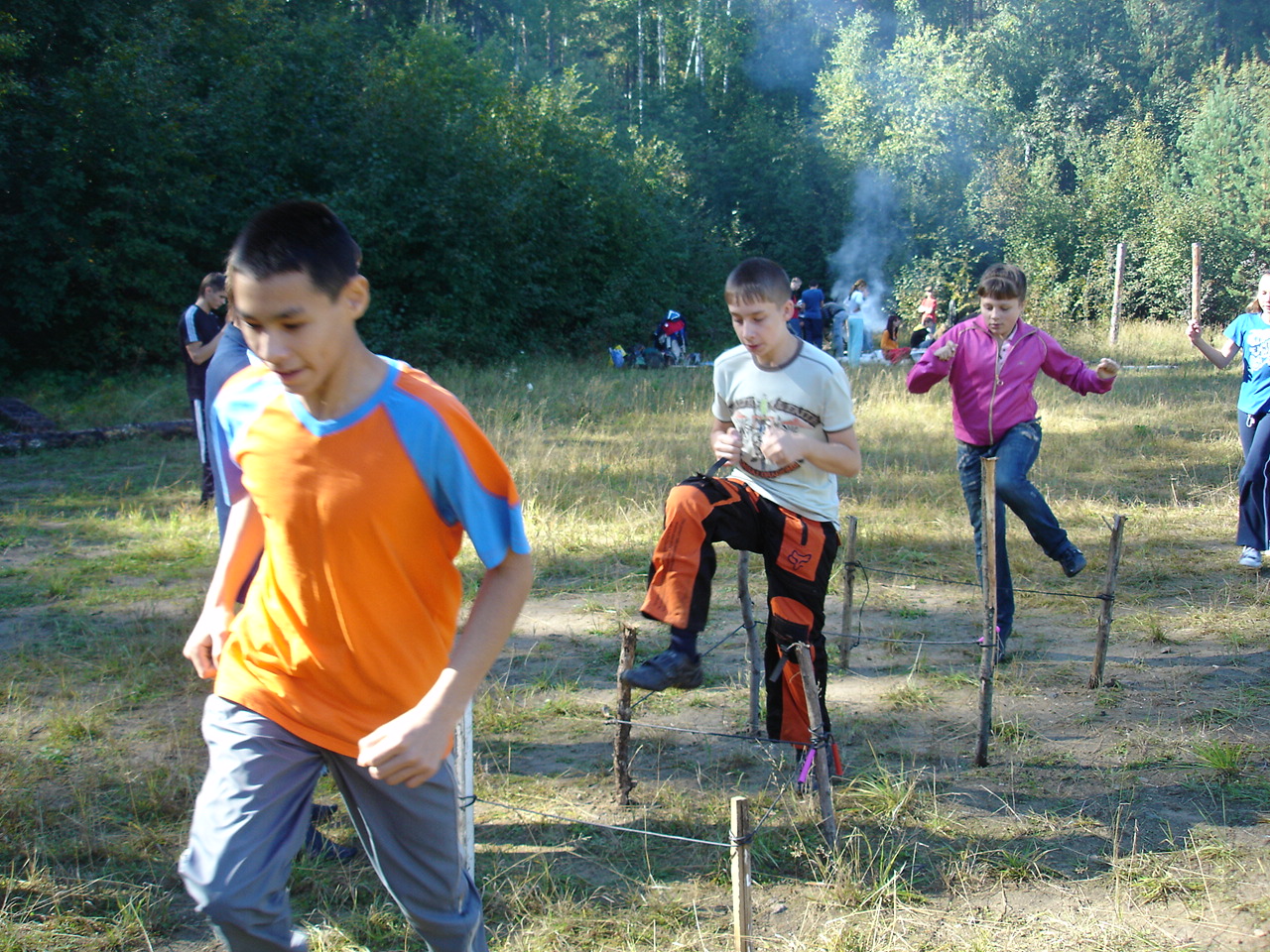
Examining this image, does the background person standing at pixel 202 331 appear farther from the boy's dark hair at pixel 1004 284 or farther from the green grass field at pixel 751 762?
the boy's dark hair at pixel 1004 284

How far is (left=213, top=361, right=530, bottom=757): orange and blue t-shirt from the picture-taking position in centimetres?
212

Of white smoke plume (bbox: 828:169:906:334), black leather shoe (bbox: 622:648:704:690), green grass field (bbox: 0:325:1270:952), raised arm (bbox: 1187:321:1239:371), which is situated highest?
white smoke plume (bbox: 828:169:906:334)

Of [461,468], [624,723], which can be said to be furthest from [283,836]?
[624,723]

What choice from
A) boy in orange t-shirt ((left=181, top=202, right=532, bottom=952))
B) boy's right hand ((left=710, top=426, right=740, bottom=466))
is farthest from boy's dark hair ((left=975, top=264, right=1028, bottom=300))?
boy in orange t-shirt ((left=181, top=202, right=532, bottom=952))

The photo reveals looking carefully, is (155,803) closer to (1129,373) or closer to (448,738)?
(448,738)

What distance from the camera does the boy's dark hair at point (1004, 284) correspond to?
17.7ft

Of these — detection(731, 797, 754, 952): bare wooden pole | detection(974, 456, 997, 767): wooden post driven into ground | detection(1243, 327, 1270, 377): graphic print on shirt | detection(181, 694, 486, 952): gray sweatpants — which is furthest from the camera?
detection(1243, 327, 1270, 377): graphic print on shirt

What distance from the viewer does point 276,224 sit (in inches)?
84.2

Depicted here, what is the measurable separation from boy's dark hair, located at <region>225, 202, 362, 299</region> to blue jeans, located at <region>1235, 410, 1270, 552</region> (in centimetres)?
636

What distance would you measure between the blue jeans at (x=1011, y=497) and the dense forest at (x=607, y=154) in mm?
14991

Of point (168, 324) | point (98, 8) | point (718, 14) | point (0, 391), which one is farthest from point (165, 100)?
point (718, 14)

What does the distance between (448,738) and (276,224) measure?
1.06 m

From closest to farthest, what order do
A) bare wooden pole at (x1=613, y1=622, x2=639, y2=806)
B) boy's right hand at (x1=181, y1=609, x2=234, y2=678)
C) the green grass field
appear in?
1. boy's right hand at (x1=181, y1=609, x2=234, y2=678)
2. the green grass field
3. bare wooden pole at (x1=613, y1=622, x2=639, y2=806)

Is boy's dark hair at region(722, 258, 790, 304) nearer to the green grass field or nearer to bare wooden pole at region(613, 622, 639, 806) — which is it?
bare wooden pole at region(613, 622, 639, 806)
